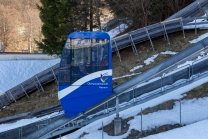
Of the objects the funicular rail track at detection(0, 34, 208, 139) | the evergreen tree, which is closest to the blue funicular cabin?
the funicular rail track at detection(0, 34, 208, 139)

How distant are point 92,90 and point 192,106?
403 centimetres

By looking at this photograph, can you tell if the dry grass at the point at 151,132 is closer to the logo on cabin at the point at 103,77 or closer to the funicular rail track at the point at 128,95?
the funicular rail track at the point at 128,95

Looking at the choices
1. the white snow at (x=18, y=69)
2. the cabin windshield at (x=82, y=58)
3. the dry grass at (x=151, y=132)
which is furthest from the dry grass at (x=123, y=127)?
the white snow at (x=18, y=69)

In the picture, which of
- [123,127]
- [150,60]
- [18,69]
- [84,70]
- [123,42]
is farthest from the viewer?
[18,69]

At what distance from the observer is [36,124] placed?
52.1ft

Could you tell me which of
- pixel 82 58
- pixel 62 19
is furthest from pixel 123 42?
pixel 82 58

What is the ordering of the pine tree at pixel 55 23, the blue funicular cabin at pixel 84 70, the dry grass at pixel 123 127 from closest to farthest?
the dry grass at pixel 123 127
the blue funicular cabin at pixel 84 70
the pine tree at pixel 55 23

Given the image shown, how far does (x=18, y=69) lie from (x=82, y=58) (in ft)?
70.8

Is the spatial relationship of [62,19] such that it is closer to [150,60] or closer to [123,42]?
[123,42]

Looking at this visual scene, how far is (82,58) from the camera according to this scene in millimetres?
13312

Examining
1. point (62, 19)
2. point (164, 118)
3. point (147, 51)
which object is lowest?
point (164, 118)

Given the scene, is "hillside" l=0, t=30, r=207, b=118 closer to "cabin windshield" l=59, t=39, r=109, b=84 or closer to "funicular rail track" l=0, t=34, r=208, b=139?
"funicular rail track" l=0, t=34, r=208, b=139

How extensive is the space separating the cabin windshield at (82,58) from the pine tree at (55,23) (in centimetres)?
1451

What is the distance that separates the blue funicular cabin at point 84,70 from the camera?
1317 centimetres
